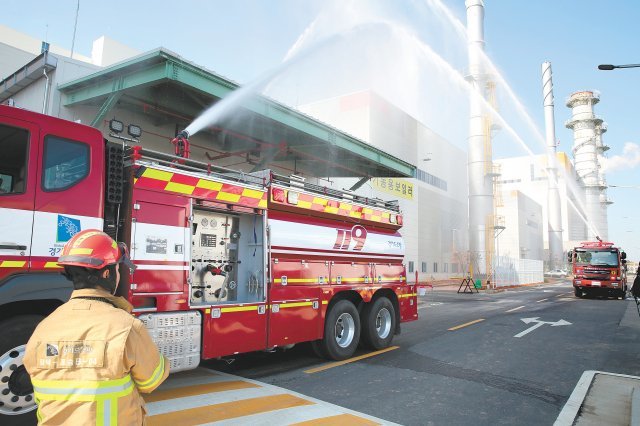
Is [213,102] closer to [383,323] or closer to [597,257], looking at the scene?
[383,323]

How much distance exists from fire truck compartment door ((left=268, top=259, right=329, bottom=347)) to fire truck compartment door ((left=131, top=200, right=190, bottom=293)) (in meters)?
1.59

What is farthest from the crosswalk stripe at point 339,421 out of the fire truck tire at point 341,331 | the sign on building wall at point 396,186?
the sign on building wall at point 396,186

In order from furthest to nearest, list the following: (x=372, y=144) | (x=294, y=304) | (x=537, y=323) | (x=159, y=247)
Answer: (x=372, y=144)
(x=537, y=323)
(x=294, y=304)
(x=159, y=247)

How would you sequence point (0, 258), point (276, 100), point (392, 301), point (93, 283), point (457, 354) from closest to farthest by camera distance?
point (93, 283), point (0, 258), point (457, 354), point (392, 301), point (276, 100)

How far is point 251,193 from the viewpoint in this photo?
646cm

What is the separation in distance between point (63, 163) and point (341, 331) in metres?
5.30

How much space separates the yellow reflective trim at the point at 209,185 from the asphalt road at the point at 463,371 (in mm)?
2856

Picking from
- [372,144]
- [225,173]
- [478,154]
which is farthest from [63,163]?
[478,154]

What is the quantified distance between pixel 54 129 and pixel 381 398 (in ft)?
16.2

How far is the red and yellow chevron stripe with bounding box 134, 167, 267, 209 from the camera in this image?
5.24 metres

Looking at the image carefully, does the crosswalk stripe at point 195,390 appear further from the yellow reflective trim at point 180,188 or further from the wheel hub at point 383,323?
the wheel hub at point 383,323

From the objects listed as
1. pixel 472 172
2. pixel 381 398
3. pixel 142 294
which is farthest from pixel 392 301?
pixel 472 172

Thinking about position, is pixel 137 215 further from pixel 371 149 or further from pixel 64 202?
pixel 371 149

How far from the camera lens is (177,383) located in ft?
19.8
